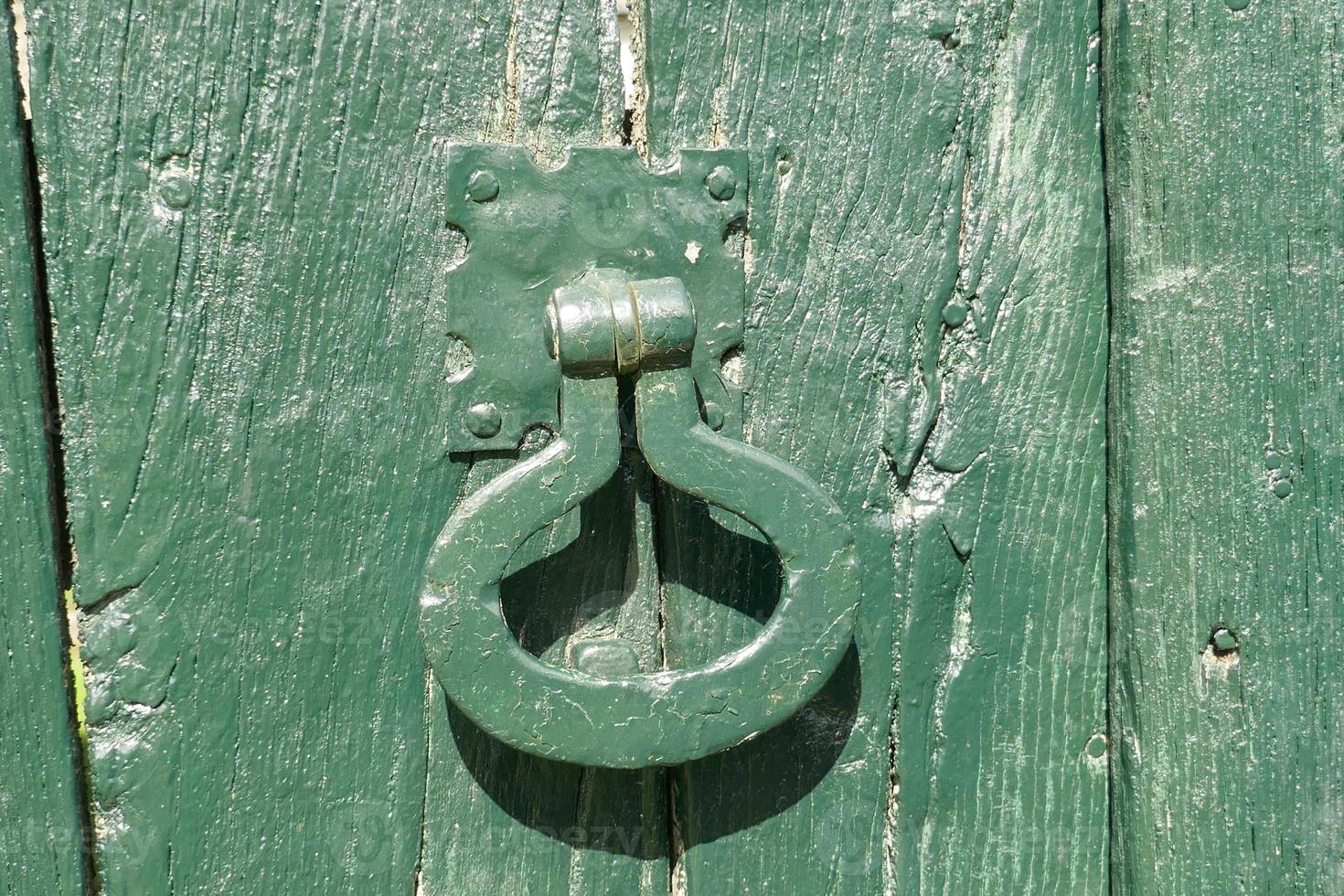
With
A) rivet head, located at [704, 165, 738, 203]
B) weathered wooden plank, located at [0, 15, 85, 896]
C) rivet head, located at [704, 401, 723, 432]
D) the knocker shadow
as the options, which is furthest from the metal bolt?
weathered wooden plank, located at [0, 15, 85, 896]

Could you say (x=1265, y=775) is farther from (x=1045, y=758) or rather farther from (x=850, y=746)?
(x=850, y=746)

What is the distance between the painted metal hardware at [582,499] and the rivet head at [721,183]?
0.09 m

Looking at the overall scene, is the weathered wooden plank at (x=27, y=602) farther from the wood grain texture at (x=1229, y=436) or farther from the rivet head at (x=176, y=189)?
the wood grain texture at (x=1229, y=436)

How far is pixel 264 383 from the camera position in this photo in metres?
0.64

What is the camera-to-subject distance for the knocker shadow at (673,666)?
0.70 m

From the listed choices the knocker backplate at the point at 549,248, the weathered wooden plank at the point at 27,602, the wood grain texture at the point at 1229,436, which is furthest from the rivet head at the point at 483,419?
the wood grain texture at the point at 1229,436

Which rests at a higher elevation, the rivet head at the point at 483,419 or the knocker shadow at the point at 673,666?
the rivet head at the point at 483,419

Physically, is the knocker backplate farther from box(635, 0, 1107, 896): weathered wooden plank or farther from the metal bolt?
the metal bolt

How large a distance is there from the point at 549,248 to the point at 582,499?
17 centimetres

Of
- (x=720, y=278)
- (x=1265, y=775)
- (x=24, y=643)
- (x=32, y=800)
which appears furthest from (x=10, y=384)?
(x=1265, y=775)

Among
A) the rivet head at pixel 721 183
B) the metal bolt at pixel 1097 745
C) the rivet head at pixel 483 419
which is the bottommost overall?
the metal bolt at pixel 1097 745

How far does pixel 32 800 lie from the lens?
0.65 metres

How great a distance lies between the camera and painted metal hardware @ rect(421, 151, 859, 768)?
600 mm

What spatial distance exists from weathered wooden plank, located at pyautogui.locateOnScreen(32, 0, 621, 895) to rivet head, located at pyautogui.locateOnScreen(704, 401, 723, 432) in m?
0.17
